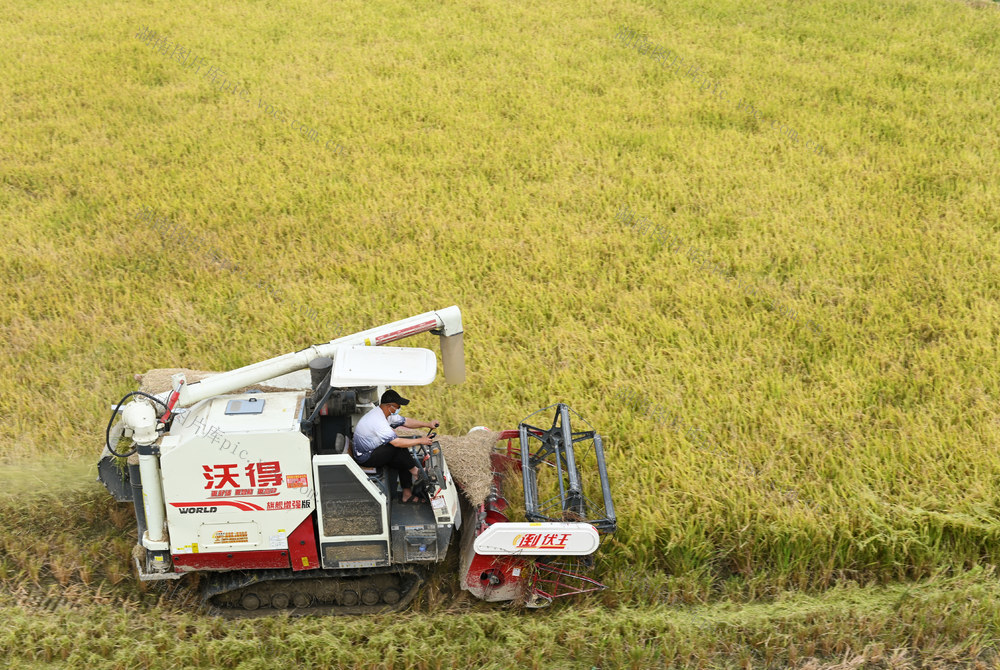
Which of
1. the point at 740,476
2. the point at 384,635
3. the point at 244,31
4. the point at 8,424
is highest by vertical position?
the point at 244,31

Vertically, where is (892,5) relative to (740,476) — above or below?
above

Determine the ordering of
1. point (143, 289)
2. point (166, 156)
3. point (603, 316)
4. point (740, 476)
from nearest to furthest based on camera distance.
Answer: point (740, 476) < point (603, 316) < point (143, 289) < point (166, 156)

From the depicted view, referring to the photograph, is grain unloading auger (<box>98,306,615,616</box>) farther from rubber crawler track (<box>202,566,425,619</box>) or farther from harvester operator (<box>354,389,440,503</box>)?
harvester operator (<box>354,389,440,503</box>)

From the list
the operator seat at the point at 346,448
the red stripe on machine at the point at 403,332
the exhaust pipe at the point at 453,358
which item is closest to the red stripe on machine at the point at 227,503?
the operator seat at the point at 346,448

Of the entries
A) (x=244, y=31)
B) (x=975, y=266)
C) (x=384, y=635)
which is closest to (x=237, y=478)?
(x=384, y=635)

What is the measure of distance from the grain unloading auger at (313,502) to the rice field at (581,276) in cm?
36

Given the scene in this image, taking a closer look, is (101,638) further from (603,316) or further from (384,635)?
(603,316)

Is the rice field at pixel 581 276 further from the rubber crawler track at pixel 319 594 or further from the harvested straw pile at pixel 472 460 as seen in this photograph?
the harvested straw pile at pixel 472 460

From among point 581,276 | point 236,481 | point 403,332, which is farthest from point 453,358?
point 581,276

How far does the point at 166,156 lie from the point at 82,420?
716 centimetres

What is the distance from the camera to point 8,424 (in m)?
8.21

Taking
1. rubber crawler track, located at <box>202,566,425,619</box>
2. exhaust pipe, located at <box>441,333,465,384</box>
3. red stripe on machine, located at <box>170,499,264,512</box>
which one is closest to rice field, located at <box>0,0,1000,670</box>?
rubber crawler track, located at <box>202,566,425,619</box>

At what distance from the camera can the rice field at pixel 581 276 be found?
6.36 metres

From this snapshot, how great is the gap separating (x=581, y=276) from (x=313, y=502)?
18.9 feet
